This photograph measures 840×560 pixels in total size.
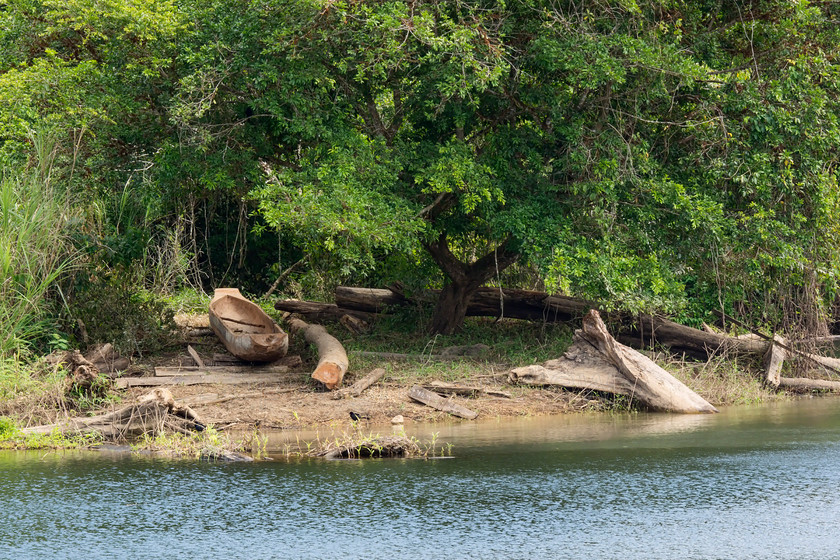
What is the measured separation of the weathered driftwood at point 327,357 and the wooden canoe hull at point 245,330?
0.57 metres

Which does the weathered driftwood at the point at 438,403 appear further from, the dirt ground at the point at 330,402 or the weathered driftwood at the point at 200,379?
the weathered driftwood at the point at 200,379

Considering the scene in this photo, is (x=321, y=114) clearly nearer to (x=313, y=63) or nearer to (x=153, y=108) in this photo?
(x=313, y=63)

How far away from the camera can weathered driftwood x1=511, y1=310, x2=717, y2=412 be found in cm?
1112

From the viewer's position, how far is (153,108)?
12922mm

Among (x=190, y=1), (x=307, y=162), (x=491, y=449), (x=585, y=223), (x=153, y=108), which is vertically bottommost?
(x=491, y=449)

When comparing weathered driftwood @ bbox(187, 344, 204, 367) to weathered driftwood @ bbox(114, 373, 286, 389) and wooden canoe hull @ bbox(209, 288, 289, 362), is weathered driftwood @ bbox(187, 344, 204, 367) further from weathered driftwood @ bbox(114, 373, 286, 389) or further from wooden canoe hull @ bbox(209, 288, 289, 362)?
weathered driftwood @ bbox(114, 373, 286, 389)

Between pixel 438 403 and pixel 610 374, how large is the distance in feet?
7.02

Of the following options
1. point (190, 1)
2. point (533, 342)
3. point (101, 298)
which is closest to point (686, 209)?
point (533, 342)

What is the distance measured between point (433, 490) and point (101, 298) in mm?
8280

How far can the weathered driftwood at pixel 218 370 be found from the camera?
1196cm

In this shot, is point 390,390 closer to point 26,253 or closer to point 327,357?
point 327,357

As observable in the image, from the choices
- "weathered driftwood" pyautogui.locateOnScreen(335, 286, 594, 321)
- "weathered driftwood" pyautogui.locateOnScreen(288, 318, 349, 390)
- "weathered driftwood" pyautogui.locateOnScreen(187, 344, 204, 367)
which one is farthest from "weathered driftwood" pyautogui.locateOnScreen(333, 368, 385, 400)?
"weathered driftwood" pyautogui.locateOnScreen(335, 286, 594, 321)

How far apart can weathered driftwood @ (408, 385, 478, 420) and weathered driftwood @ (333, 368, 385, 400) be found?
0.56 meters

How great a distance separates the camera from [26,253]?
11.0 metres
